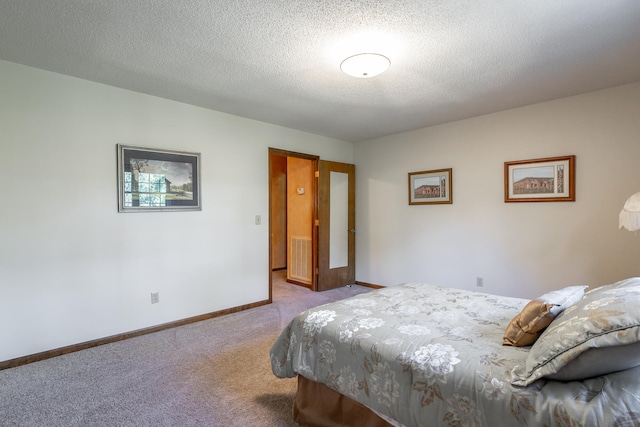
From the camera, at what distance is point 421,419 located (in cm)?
125

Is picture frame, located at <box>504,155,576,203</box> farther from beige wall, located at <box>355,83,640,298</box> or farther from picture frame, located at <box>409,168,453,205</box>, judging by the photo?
picture frame, located at <box>409,168,453,205</box>

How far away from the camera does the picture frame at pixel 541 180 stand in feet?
10.6

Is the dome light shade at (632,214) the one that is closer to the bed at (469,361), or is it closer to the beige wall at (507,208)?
the beige wall at (507,208)

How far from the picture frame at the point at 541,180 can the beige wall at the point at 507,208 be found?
7 cm

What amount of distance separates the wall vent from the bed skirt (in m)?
3.26

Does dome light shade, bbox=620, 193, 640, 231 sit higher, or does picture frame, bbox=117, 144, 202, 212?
A: picture frame, bbox=117, 144, 202, 212

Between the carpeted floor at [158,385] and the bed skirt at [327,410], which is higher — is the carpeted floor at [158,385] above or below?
below

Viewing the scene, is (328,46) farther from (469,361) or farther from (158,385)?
(158,385)

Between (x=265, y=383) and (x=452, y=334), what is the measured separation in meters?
1.39

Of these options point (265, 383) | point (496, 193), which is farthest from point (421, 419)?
point (496, 193)

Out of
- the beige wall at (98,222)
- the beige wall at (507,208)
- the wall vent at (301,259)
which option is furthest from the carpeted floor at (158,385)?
the beige wall at (507,208)

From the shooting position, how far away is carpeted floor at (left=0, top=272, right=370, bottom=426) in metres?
1.83

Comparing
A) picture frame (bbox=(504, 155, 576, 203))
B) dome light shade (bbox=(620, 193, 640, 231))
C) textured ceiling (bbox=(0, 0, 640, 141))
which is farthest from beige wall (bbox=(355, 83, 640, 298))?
dome light shade (bbox=(620, 193, 640, 231))

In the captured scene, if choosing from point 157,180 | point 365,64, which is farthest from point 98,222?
point 365,64
